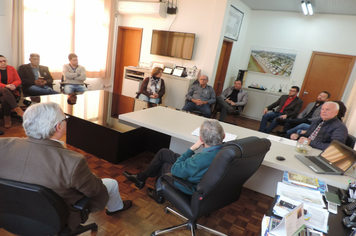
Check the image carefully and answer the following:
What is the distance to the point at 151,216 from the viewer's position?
199cm

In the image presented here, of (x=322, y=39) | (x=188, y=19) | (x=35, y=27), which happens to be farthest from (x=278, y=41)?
(x=35, y=27)

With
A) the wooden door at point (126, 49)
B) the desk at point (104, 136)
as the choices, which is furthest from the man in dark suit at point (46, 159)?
the wooden door at point (126, 49)

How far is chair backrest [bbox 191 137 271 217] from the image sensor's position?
1290mm

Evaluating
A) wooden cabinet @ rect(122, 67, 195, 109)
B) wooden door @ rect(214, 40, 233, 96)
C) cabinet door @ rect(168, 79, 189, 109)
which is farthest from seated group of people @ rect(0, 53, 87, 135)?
wooden door @ rect(214, 40, 233, 96)

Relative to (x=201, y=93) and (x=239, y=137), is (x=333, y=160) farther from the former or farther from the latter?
(x=201, y=93)

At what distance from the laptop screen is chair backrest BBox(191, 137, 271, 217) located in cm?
74

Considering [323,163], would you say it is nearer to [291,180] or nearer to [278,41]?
[291,180]

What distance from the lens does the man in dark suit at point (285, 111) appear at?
4465 millimetres

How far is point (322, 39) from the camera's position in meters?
5.42

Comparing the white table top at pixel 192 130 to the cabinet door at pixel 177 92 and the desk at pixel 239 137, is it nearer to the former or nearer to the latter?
the desk at pixel 239 137

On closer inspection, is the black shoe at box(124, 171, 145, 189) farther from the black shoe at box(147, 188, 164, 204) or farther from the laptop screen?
the laptop screen

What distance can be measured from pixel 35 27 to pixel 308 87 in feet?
21.2

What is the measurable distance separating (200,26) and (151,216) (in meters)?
4.42

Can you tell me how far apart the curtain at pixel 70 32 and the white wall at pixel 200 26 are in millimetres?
1123
